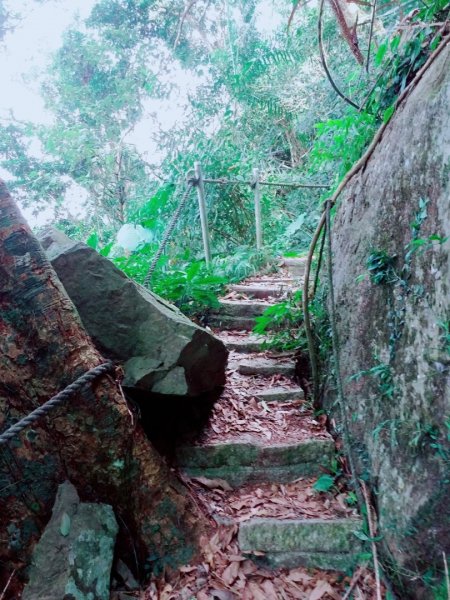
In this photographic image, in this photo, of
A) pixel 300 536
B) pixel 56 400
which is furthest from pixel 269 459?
pixel 56 400

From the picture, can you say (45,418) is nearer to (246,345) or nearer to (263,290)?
(246,345)

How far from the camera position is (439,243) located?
1696mm

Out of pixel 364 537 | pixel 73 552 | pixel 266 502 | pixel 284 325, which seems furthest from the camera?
pixel 284 325

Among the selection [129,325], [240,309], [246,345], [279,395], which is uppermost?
[129,325]

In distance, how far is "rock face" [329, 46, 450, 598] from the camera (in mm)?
1656

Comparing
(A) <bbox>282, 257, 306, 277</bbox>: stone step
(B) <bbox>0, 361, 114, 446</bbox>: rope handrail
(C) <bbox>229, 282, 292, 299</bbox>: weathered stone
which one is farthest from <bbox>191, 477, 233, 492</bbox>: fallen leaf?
(A) <bbox>282, 257, 306, 277</bbox>: stone step

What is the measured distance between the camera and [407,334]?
1884 mm

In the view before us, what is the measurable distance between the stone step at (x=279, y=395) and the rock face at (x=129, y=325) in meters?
0.57

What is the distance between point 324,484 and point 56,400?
1628mm

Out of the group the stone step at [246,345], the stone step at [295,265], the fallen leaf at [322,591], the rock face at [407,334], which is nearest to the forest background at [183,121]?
the stone step at [295,265]

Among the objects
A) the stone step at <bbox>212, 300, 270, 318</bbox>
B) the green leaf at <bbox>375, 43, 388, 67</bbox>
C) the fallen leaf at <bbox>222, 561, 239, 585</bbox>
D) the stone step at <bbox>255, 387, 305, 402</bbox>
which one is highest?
the green leaf at <bbox>375, 43, 388, 67</bbox>

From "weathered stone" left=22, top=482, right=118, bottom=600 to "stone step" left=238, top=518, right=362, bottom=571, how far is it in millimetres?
710

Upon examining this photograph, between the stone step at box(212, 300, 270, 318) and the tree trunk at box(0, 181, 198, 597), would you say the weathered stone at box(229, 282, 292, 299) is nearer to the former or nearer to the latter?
the stone step at box(212, 300, 270, 318)

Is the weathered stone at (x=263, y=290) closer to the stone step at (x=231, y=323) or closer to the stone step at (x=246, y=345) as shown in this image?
the stone step at (x=231, y=323)
